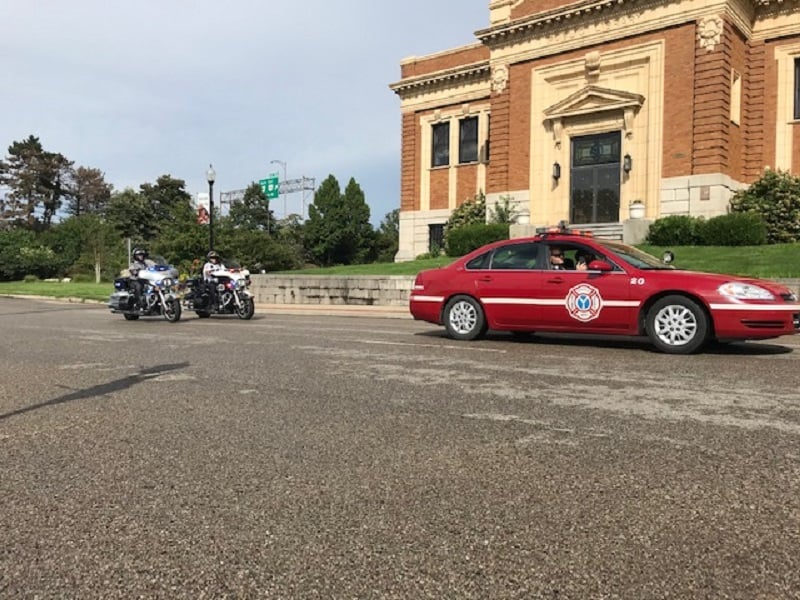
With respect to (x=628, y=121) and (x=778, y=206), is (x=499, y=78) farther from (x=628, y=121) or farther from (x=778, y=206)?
(x=778, y=206)

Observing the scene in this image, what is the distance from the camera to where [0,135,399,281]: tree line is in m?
42.8

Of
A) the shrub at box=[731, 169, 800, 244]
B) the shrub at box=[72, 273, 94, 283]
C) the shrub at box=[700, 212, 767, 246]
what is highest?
the shrub at box=[731, 169, 800, 244]

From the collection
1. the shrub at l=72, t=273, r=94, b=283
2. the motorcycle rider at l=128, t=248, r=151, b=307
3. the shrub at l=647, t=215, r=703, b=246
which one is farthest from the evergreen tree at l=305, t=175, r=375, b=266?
the motorcycle rider at l=128, t=248, r=151, b=307

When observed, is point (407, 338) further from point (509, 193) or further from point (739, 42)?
point (739, 42)

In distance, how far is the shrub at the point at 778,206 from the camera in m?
23.5

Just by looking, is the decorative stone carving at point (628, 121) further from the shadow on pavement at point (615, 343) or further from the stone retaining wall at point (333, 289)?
the shadow on pavement at point (615, 343)

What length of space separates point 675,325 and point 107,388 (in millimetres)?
6442

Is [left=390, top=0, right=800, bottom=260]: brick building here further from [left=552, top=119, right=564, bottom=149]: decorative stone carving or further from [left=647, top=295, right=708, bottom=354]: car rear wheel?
[left=647, top=295, right=708, bottom=354]: car rear wheel

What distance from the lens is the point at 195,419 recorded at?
16.1 feet

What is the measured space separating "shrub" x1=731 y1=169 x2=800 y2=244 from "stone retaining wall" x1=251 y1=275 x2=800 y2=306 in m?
13.5

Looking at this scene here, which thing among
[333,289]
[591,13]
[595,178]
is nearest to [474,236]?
[595,178]

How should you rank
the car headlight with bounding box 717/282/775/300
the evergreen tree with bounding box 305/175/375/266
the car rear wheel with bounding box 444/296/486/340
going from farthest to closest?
1. the evergreen tree with bounding box 305/175/375/266
2. the car rear wheel with bounding box 444/296/486/340
3. the car headlight with bounding box 717/282/775/300

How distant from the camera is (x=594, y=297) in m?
8.66

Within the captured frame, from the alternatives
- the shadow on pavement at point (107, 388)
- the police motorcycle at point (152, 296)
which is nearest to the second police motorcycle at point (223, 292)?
the police motorcycle at point (152, 296)
